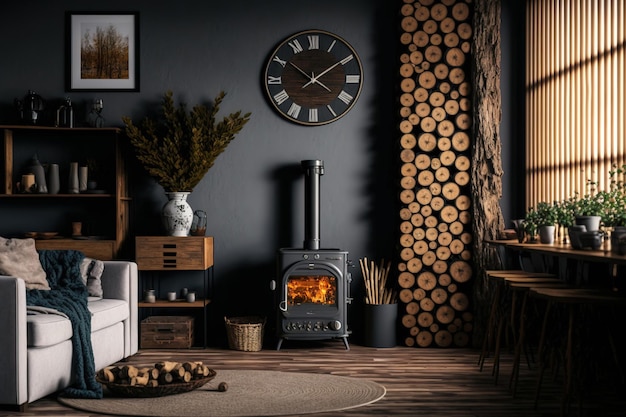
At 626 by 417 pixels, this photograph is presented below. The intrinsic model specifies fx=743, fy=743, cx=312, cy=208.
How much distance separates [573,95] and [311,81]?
2.08 meters

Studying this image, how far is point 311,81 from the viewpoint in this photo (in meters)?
6.13

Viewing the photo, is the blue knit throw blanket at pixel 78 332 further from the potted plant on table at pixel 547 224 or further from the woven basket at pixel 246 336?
the potted plant on table at pixel 547 224

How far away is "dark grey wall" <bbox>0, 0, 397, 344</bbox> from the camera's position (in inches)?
241

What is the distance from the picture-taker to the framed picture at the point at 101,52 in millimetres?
6082

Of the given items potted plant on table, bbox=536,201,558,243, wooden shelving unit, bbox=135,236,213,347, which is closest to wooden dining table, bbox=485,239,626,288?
potted plant on table, bbox=536,201,558,243

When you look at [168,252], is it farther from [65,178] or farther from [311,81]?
[311,81]

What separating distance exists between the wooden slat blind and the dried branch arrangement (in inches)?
51.6

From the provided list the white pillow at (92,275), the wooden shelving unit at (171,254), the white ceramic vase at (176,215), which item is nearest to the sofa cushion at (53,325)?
the white pillow at (92,275)

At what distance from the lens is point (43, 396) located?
4.02 meters

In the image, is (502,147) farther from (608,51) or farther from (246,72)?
(246,72)

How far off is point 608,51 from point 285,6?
8.77 feet

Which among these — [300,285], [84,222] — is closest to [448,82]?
[300,285]

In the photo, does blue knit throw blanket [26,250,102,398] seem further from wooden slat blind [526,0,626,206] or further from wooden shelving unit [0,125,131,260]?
wooden slat blind [526,0,626,206]

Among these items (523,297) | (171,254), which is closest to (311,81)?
(171,254)
